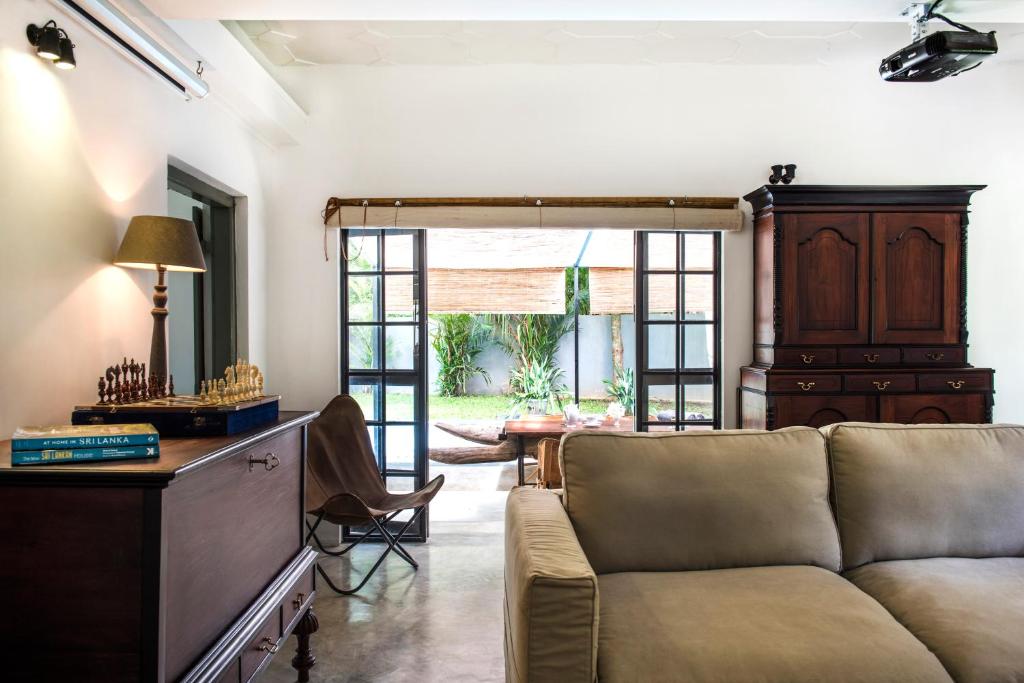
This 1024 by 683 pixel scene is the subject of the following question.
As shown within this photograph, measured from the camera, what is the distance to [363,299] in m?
3.90

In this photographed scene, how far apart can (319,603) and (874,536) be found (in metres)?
2.40

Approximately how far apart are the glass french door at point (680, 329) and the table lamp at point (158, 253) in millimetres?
2585

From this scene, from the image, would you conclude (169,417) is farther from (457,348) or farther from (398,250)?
(457,348)

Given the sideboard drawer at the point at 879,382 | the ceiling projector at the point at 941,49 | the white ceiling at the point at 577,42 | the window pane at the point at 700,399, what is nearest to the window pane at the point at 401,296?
the white ceiling at the point at 577,42

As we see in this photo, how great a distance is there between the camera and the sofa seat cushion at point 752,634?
1.42m

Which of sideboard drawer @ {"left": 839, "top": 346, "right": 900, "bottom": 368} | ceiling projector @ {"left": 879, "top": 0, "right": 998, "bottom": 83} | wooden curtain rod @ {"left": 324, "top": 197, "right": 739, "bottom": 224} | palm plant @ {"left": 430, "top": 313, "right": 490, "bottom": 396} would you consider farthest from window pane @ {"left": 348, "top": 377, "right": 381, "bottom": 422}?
palm plant @ {"left": 430, "top": 313, "right": 490, "bottom": 396}

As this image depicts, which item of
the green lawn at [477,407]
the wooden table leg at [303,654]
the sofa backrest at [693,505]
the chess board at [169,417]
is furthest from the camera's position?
the green lawn at [477,407]

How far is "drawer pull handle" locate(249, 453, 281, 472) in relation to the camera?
5.99 feet

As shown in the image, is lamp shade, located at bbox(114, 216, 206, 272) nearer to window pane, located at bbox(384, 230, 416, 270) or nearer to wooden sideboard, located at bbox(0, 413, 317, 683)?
wooden sideboard, located at bbox(0, 413, 317, 683)

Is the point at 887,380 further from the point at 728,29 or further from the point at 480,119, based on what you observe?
the point at 480,119

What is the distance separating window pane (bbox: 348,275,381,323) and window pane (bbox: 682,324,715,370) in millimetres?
1943

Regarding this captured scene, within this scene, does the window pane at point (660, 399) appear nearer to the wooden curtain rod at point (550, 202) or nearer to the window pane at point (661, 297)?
the window pane at point (661, 297)

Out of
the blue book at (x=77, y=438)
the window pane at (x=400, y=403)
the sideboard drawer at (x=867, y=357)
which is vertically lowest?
the window pane at (x=400, y=403)

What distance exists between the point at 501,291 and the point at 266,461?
424 centimetres
